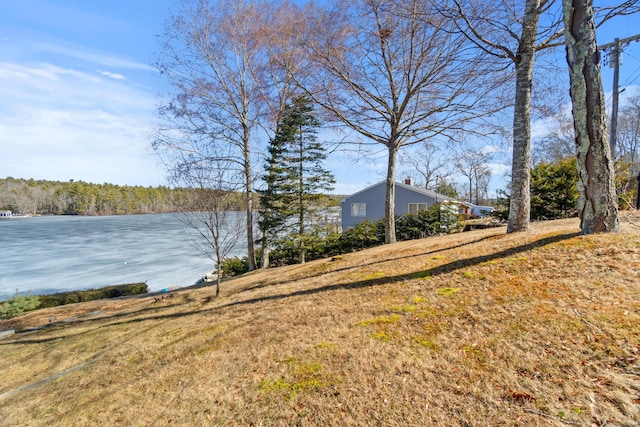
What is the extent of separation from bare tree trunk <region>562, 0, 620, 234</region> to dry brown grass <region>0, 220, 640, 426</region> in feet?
1.93

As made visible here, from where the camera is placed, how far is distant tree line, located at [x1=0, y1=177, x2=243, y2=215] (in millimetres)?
70812

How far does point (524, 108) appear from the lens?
5.16m

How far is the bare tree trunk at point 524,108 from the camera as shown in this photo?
5129 mm

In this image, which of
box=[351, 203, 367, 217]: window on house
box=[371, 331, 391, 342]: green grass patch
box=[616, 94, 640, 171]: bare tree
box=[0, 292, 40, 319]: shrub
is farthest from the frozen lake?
box=[616, 94, 640, 171]: bare tree

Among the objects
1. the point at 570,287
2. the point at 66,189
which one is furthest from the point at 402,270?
the point at 66,189

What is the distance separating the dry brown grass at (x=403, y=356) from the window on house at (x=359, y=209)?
17.5 m

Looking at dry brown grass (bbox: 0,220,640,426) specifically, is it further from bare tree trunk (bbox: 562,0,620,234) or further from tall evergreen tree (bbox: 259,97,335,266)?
tall evergreen tree (bbox: 259,97,335,266)

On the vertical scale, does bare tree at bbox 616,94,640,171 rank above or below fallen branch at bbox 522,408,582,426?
above

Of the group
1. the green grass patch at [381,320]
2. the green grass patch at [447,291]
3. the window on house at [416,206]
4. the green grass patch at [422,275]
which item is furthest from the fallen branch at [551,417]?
the window on house at [416,206]

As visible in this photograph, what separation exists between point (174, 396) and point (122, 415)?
1.73 feet

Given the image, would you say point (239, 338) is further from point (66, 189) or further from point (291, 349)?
point (66, 189)

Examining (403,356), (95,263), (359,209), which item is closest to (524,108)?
(403,356)

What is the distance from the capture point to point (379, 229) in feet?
41.9

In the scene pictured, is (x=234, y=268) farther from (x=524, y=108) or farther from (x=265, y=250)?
(x=524, y=108)
